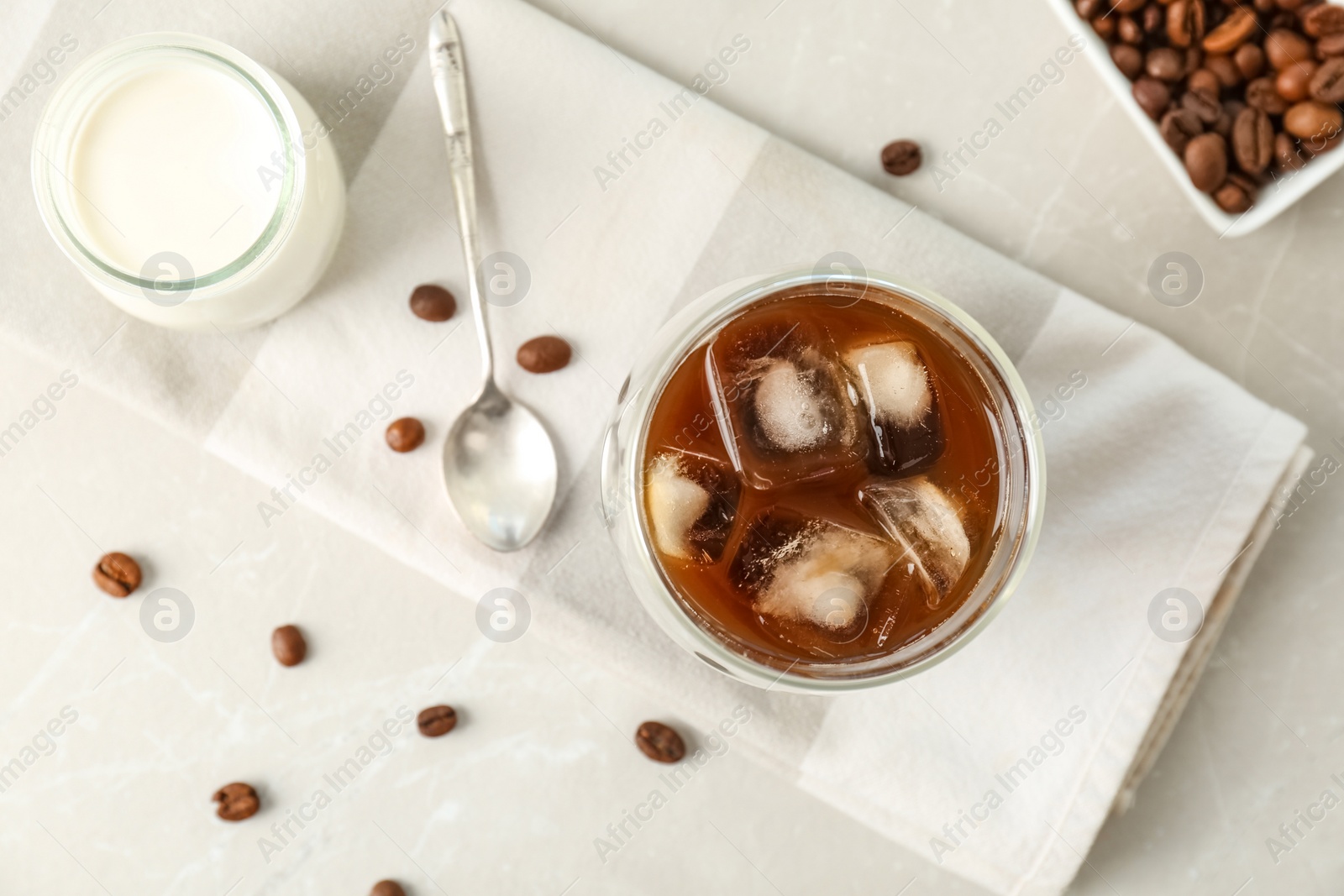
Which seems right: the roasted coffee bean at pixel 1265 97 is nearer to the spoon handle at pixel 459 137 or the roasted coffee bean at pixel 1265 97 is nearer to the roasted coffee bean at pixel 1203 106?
the roasted coffee bean at pixel 1203 106

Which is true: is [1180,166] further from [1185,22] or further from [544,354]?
[544,354]

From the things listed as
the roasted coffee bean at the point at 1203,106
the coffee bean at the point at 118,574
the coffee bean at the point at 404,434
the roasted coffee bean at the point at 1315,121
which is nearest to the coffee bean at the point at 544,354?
the coffee bean at the point at 404,434

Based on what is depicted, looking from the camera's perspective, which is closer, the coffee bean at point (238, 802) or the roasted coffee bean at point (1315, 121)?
the roasted coffee bean at point (1315, 121)

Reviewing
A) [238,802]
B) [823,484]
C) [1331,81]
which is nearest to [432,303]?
[823,484]

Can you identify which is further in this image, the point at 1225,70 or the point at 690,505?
the point at 1225,70

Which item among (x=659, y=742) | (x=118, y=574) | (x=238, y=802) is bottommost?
(x=238, y=802)

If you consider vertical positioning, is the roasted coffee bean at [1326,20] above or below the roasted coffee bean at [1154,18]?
above

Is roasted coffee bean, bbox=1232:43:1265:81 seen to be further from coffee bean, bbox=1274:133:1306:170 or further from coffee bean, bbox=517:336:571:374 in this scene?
coffee bean, bbox=517:336:571:374
